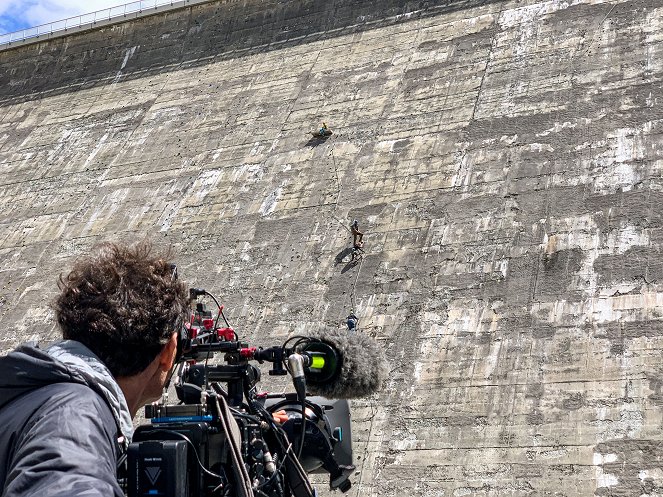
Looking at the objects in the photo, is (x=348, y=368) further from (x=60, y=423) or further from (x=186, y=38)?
(x=186, y=38)

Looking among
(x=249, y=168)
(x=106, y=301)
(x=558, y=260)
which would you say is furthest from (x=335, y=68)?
(x=106, y=301)

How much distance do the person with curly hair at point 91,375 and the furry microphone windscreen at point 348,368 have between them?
0.90m

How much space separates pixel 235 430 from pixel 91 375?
0.55 metres

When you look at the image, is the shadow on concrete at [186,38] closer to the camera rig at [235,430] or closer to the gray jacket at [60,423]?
the camera rig at [235,430]

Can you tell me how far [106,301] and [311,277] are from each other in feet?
25.4

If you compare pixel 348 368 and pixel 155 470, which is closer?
pixel 155 470

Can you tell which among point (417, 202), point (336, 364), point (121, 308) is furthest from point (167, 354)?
point (417, 202)

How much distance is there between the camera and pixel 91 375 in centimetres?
166

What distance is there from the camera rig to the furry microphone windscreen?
0.02m

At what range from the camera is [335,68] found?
13430mm

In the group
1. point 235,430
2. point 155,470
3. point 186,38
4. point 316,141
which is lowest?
point 186,38

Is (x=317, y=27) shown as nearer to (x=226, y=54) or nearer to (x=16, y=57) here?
(x=226, y=54)

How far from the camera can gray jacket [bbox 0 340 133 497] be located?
1.37m

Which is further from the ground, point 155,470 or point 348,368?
point 155,470
